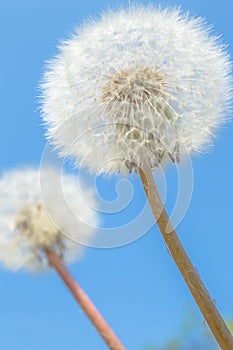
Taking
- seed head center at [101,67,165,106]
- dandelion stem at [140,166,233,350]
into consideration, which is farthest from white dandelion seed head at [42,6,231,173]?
dandelion stem at [140,166,233,350]

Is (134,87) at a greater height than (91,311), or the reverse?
(134,87)

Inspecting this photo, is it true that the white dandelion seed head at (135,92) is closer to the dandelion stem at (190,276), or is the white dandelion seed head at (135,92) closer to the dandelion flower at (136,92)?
the dandelion flower at (136,92)

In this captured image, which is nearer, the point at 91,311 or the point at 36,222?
the point at 91,311

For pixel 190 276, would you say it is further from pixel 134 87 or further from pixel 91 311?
pixel 134 87

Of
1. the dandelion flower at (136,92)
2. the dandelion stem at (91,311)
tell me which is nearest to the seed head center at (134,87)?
the dandelion flower at (136,92)

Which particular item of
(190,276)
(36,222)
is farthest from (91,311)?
(36,222)

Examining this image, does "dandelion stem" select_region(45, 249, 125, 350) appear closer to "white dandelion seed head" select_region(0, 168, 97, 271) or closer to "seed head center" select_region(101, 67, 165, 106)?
"white dandelion seed head" select_region(0, 168, 97, 271)
